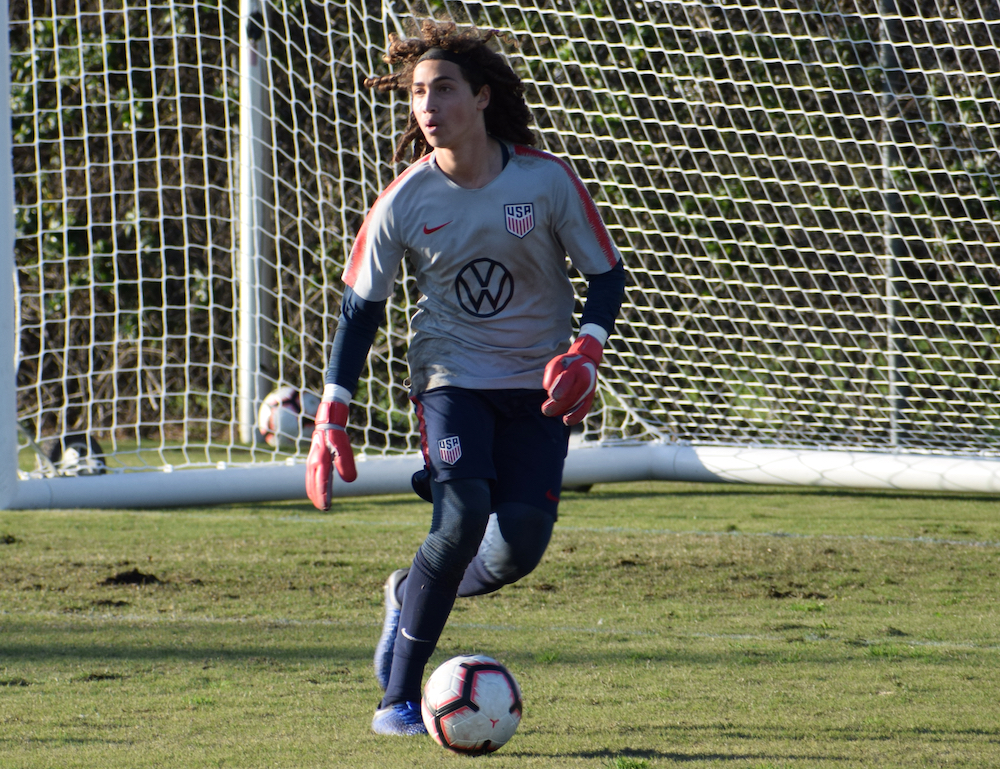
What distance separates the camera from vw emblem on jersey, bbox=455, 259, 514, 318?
279 centimetres

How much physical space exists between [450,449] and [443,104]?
0.78 meters

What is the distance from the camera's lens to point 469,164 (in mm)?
2816

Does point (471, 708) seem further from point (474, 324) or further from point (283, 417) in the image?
point (283, 417)

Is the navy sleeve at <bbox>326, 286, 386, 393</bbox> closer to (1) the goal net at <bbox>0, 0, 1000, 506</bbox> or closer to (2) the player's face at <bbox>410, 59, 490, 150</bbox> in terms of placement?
(2) the player's face at <bbox>410, 59, 490, 150</bbox>

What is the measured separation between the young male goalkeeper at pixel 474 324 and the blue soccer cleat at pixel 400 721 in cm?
2

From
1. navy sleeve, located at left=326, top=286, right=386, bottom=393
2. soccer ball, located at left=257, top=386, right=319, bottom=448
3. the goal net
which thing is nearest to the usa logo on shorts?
navy sleeve, located at left=326, top=286, right=386, bottom=393

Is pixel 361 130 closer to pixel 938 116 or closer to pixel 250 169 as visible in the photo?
A: pixel 250 169

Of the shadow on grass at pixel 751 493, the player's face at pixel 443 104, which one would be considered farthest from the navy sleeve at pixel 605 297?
the shadow on grass at pixel 751 493

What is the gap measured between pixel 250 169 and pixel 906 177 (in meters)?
3.40

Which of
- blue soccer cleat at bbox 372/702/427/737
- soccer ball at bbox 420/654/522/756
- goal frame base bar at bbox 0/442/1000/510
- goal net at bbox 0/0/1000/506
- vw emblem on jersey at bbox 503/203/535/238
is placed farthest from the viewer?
goal net at bbox 0/0/1000/506

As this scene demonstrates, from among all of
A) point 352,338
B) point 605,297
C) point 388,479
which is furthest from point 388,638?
point 388,479

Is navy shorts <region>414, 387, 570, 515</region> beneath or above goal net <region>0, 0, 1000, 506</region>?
beneath

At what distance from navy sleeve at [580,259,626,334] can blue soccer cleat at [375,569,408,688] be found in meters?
0.74

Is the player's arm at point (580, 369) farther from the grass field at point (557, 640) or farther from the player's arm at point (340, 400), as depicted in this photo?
the grass field at point (557, 640)
